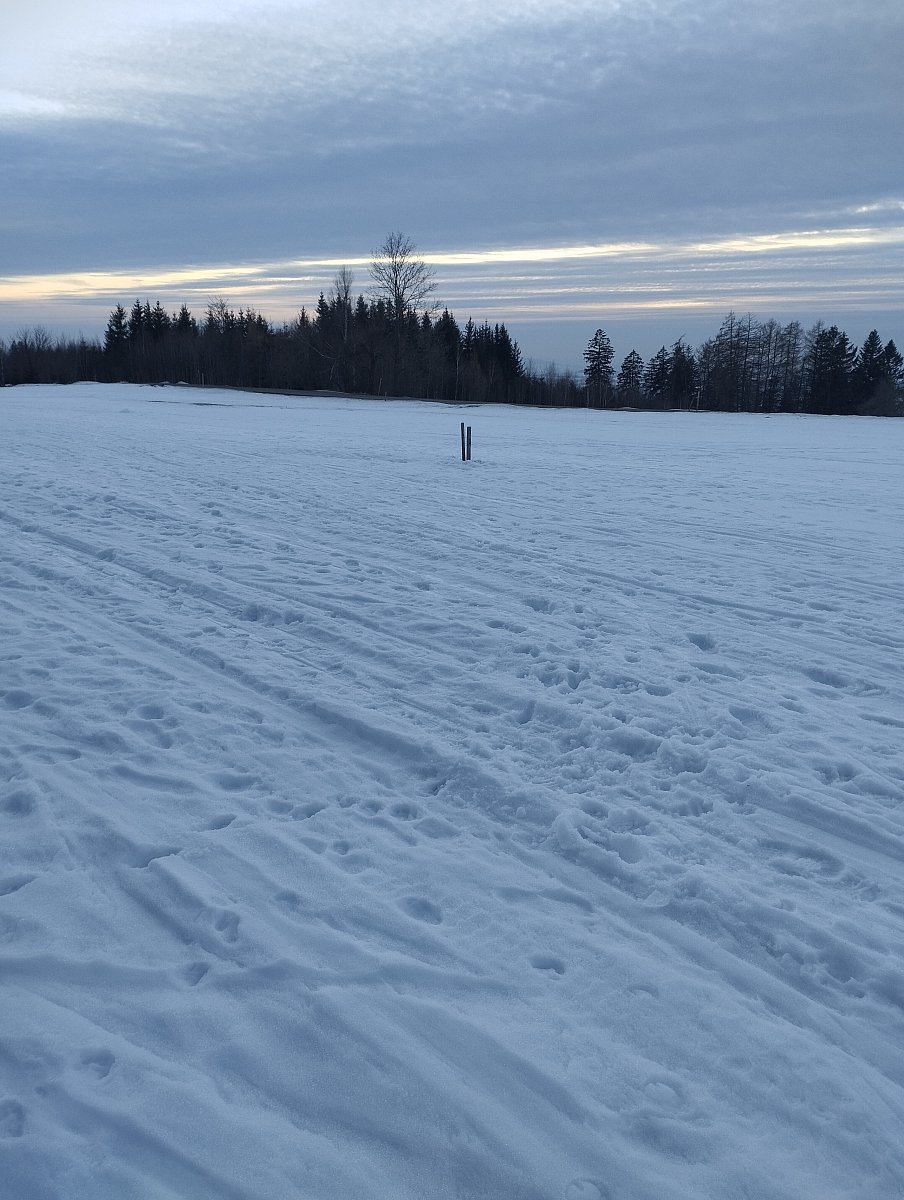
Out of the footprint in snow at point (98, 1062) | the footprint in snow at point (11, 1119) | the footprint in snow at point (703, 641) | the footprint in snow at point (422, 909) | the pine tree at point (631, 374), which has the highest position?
the pine tree at point (631, 374)

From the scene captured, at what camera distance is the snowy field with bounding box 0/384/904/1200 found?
8.98 ft

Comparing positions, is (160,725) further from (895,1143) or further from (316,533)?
(316,533)

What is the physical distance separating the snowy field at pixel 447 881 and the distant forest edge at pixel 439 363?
58.1 metres

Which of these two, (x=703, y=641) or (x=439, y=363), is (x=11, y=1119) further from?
(x=439, y=363)

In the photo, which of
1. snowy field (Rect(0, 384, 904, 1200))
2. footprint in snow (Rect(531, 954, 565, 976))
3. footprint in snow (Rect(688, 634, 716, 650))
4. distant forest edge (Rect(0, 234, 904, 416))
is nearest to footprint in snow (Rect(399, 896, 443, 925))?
snowy field (Rect(0, 384, 904, 1200))

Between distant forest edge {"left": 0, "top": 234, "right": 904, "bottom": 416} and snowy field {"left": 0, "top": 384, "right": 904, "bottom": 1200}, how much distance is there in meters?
58.1

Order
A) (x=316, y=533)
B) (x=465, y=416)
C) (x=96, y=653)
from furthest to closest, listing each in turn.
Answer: (x=465, y=416) → (x=316, y=533) → (x=96, y=653)

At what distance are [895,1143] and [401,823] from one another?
2.52m

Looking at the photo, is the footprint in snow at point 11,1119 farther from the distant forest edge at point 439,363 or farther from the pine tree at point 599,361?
the pine tree at point 599,361

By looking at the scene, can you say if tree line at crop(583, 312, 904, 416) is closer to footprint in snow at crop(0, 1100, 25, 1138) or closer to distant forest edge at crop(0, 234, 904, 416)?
distant forest edge at crop(0, 234, 904, 416)

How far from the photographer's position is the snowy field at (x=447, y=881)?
2.74 m

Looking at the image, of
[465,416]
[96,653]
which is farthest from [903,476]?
[465,416]

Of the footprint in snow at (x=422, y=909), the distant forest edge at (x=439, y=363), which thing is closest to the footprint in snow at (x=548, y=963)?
the footprint in snow at (x=422, y=909)

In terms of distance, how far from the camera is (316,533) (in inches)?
438
